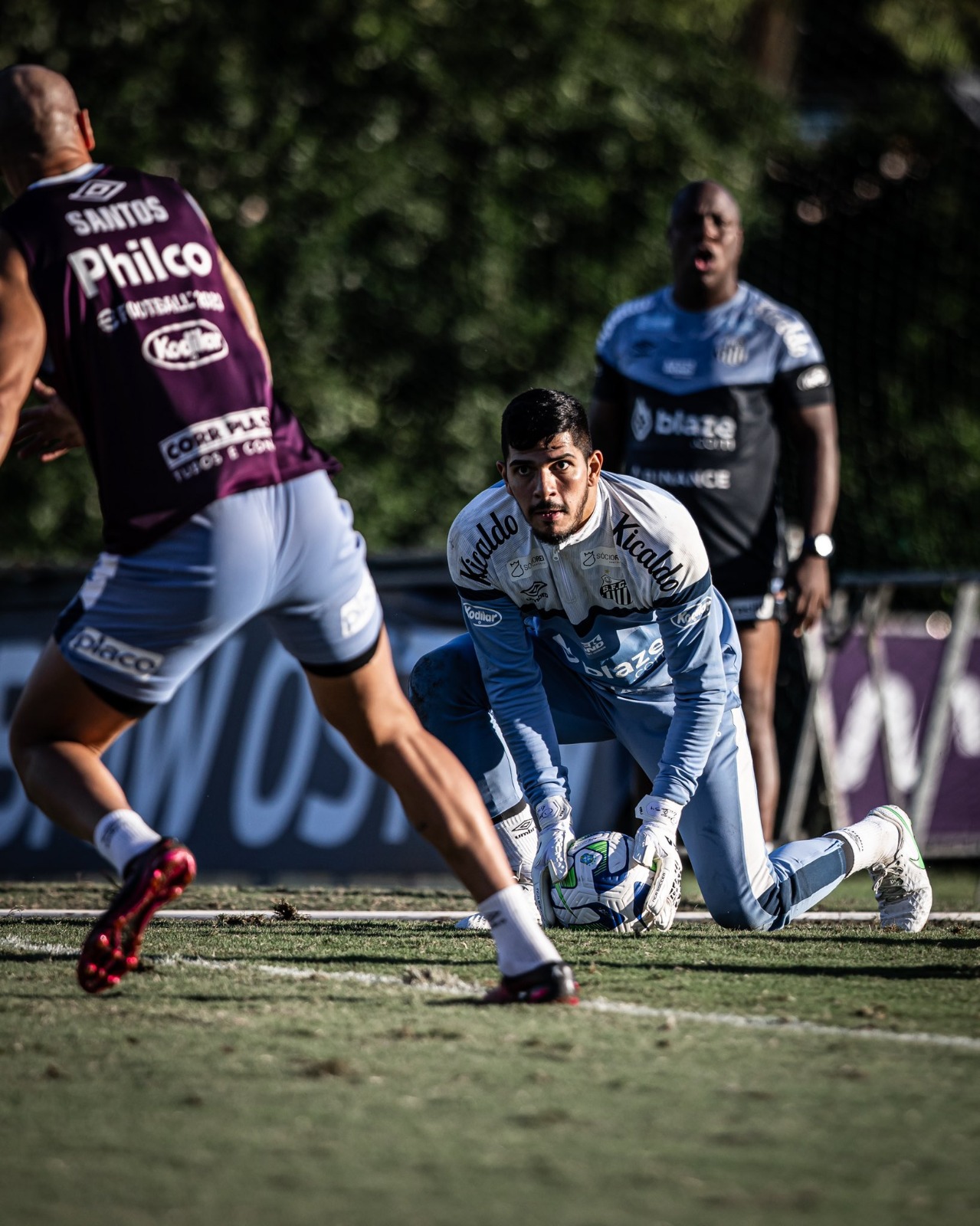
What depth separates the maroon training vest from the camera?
3785 mm

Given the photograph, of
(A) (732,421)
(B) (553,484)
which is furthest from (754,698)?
(B) (553,484)

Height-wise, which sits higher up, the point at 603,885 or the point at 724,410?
the point at 724,410

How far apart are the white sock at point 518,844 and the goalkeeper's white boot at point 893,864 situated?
0.98 m

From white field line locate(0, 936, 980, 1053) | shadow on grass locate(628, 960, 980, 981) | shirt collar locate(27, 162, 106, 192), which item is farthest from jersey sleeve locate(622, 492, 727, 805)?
shirt collar locate(27, 162, 106, 192)

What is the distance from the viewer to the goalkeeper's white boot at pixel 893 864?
217 inches

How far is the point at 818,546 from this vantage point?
7.00 m

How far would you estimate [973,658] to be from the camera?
10.5m

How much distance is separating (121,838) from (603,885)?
69.4 inches

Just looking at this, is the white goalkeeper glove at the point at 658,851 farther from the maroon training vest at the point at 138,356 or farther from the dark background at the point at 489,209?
the dark background at the point at 489,209

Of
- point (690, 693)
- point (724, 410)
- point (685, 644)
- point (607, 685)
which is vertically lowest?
point (607, 685)

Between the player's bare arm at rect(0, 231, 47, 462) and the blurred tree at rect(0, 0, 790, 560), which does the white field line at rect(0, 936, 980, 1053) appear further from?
the blurred tree at rect(0, 0, 790, 560)

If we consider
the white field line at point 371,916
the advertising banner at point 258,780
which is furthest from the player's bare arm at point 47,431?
the advertising banner at point 258,780

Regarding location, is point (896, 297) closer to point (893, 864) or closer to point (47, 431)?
point (893, 864)

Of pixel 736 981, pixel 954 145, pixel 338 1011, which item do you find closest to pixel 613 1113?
pixel 338 1011
